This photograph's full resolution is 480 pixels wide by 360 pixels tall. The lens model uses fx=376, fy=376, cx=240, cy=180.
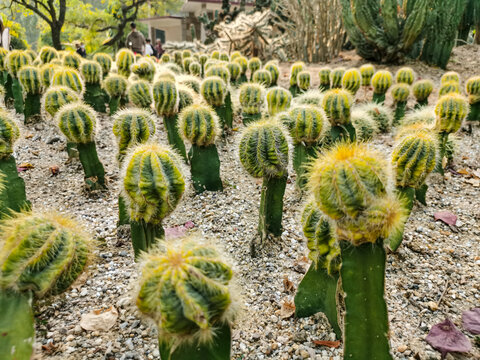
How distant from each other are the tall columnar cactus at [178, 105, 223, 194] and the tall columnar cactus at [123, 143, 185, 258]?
3.62 feet

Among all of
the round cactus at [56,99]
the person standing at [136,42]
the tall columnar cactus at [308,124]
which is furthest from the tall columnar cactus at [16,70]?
the person standing at [136,42]

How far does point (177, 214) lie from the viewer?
302 centimetres

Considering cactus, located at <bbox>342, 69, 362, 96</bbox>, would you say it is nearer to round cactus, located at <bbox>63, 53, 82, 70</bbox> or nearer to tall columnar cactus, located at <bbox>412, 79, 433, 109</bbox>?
tall columnar cactus, located at <bbox>412, 79, 433, 109</bbox>

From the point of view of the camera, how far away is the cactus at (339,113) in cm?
316

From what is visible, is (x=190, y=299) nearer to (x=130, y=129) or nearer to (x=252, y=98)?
(x=130, y=129)

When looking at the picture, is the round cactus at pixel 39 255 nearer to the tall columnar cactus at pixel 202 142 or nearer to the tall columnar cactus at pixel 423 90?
the tall columnar cactus at pixel 202 142

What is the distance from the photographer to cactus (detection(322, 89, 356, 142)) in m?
3.16

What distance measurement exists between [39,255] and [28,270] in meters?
0.06

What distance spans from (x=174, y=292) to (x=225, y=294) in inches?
6.1

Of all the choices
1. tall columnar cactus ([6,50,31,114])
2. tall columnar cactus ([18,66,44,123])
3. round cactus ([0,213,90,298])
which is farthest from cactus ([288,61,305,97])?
round cactus ([0,213,90,298])

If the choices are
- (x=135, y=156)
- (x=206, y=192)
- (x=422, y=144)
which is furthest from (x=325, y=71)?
(x=135, y=156)

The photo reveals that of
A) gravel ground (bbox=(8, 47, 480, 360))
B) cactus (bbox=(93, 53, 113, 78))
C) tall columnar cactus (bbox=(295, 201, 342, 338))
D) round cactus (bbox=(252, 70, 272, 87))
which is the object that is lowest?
gravel ground (bbox=(8, 47, 480, 360))

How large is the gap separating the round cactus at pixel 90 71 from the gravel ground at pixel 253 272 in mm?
1288

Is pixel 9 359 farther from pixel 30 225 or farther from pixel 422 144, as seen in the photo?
pixel 422 144
